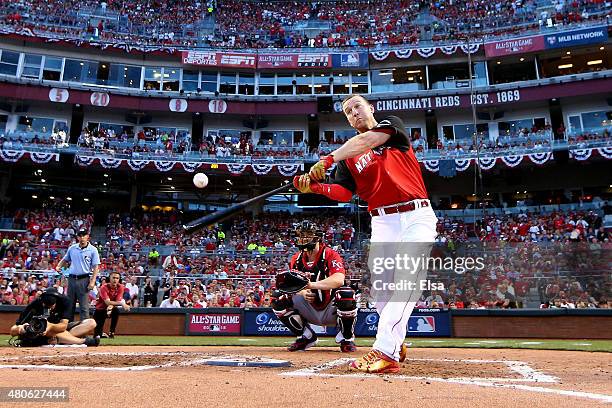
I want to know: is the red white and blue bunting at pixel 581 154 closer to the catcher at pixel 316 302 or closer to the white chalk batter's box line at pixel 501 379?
the catcher at pixel 316 302

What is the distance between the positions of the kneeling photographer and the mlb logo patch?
27.1 feet

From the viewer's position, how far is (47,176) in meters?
31.5

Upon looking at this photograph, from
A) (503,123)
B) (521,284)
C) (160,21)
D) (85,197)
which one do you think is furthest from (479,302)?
(160,21)

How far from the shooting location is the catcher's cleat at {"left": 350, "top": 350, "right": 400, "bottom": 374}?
176 inches

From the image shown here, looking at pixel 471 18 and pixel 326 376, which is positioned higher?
pixel 471 18

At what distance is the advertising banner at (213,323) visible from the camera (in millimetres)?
14203

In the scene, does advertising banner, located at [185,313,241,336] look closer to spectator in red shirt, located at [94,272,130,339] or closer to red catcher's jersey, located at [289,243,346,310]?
spectator in red shirt, located at [94,272,130,339]

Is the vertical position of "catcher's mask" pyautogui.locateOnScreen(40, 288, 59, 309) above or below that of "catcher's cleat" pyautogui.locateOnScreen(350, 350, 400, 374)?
above

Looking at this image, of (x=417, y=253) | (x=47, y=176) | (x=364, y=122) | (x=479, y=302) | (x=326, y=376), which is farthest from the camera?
(x=47, y=176)

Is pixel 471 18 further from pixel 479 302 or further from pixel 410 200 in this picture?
pixel 410 200

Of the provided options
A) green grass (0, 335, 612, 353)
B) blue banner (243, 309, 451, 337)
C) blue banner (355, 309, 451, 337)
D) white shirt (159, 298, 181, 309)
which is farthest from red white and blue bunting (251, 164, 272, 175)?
green grass (0, 335, 612, 353)

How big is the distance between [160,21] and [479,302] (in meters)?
31.1

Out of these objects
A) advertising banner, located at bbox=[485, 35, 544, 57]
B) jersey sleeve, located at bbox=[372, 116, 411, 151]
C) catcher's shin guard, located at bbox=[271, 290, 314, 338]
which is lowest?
catcher's shin guard, located at bbox=[271, 290, 314, 338]

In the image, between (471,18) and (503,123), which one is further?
(471,18)
